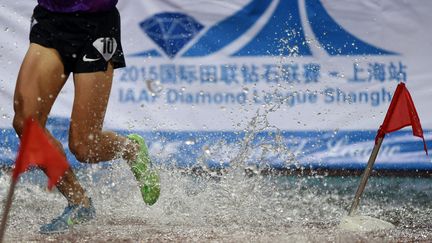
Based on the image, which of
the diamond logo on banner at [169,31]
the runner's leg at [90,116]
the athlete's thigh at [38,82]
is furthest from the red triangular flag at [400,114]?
the diamond logo on banner at [169,31]

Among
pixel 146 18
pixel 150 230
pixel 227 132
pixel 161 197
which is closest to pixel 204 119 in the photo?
pixel 227 132

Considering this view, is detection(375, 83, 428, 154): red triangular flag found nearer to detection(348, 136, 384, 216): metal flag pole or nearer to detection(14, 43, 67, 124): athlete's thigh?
detection(348, 136, 384, 216): metal flag pole

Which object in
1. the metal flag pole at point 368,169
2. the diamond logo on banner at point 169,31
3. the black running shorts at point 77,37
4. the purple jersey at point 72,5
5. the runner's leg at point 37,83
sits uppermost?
the purple jersey at point 72,5

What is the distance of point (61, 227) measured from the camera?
5.67 m

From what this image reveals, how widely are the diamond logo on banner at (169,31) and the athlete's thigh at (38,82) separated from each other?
2636mm

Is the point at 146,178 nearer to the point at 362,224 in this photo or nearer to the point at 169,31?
the point at 362,224

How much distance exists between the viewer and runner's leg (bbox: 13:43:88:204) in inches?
216

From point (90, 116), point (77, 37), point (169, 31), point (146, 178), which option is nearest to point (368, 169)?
point (146, 178)

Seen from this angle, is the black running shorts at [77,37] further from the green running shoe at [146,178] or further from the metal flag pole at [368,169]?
the metal flag pole at [368,169]

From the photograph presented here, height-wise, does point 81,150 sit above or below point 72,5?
below

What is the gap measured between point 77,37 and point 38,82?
1.19 ft

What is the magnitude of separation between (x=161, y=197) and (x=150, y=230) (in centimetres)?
89

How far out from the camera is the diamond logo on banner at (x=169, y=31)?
8203 millimetres

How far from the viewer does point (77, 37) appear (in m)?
5.68
